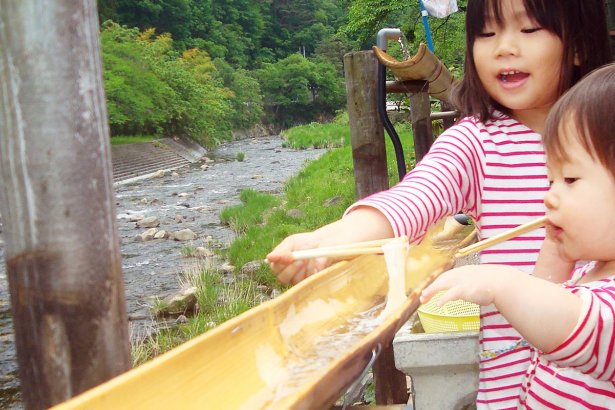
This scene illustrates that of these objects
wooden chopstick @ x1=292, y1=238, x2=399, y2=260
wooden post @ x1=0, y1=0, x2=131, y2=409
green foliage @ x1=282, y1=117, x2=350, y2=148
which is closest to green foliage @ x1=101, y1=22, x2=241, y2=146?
green foliage @ x1=282, y1=117, x2=350, y2=148

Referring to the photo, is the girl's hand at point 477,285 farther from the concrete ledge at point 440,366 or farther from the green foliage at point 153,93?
the green foliage at point 153,93

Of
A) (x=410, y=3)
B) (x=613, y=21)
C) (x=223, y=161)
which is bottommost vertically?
(x=223, y=161)

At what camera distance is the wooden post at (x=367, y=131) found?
271 centimetres

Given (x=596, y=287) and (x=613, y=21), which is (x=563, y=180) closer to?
(x=596, y=287)

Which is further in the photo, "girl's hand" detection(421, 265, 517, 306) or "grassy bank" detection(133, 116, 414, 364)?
"grassy bank" detection(133, 116, 414, 364)

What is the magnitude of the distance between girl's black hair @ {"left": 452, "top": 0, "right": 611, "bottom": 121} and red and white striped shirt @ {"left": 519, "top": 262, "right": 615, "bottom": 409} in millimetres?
408

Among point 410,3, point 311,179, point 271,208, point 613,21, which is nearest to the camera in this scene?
point 613,21

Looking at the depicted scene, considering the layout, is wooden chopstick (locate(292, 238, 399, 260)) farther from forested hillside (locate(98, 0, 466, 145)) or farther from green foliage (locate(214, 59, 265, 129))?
green foliage (locate(214, 59, 265, 129))

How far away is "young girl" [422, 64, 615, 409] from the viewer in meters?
0.82

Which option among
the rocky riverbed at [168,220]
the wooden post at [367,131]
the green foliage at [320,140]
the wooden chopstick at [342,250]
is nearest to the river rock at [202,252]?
the rocky riverbed at [168,220]

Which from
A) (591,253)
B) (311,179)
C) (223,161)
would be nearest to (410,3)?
(311,179)

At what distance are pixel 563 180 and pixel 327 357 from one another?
0.49 meters

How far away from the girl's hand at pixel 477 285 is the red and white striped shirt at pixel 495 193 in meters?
0.31

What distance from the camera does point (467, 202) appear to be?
1.26 meters
